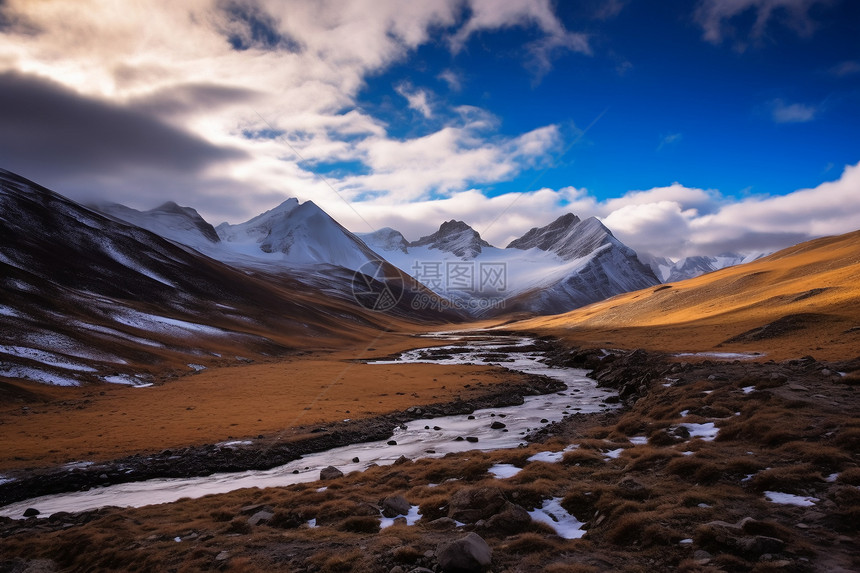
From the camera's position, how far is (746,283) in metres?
92.0

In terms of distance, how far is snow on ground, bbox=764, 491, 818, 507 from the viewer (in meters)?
10.6

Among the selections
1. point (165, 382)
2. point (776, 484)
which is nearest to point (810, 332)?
point (776, 484)

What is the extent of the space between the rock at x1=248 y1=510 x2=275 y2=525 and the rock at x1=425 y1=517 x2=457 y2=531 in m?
5.99

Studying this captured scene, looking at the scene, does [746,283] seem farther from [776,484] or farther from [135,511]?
[135,511]

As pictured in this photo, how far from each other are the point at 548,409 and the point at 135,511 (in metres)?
28.9

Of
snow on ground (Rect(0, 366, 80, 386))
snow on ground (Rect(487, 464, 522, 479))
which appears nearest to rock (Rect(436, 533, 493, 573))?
snow on ground (Rect(487, 464, 522, 479))

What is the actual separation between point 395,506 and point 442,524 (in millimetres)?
2311

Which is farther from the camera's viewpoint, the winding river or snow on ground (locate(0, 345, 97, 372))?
snow on ground (locate(0, 345, 97, 372))

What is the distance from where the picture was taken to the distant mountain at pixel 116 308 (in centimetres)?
5109

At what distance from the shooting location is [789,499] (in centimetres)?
1091

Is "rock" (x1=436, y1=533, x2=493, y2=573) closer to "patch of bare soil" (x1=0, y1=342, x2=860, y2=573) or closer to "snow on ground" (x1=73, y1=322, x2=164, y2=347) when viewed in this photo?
"patch of bare soil" (x1=0, y1=342, x2=860, y2=573)

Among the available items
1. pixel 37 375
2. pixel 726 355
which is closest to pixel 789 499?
pixel 726 355

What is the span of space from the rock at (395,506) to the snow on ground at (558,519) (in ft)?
13.4

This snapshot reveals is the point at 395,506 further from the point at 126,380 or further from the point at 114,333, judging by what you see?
the point at 114,333
